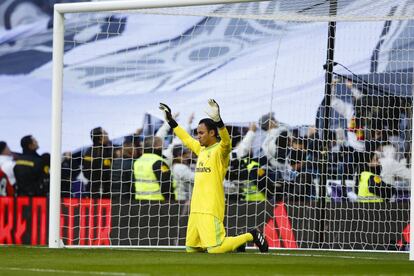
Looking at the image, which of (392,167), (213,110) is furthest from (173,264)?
(392,167)

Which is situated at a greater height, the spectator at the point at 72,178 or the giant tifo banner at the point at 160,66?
the giant tifo banner at the point at 160,66

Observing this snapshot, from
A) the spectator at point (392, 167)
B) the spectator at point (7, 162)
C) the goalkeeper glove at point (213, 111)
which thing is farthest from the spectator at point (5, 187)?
the goalkeeper glove at point (213, 111)

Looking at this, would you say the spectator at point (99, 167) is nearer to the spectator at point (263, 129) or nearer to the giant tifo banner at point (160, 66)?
the giant tifo banner at point (160, 66)

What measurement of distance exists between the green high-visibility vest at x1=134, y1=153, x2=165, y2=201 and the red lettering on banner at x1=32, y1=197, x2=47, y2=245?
128cm

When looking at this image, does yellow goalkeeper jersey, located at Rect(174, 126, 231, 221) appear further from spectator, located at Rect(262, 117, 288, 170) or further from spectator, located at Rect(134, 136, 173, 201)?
spectator, located at Rect(262, 117, 288, 170)

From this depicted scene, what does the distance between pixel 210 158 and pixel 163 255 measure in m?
1.41

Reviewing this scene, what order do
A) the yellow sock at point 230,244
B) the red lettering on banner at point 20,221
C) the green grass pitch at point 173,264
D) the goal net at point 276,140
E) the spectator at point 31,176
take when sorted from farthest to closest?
the spectator at point 31,176 < the red lettering on banner at point 20,221 < the goal net at point 276,140 < the yellow sock at point 230,244 < the green grass pitch at point 173,264

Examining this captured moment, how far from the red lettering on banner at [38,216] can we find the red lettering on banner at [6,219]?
338 millimetres

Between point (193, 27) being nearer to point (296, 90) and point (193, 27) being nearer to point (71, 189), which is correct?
point (296, 90)

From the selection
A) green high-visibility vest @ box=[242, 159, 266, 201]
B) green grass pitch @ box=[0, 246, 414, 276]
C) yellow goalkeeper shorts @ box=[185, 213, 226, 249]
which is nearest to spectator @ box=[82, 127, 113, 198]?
green high-visibility vest @ box=[242, 159, 266, 201]

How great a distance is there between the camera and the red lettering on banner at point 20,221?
49.3 feet

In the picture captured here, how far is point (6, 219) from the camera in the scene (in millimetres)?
15164

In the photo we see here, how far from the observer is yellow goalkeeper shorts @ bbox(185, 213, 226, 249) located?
12.2 meters

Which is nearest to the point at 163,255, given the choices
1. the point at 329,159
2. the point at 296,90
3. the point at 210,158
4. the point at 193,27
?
the point at 210,158
